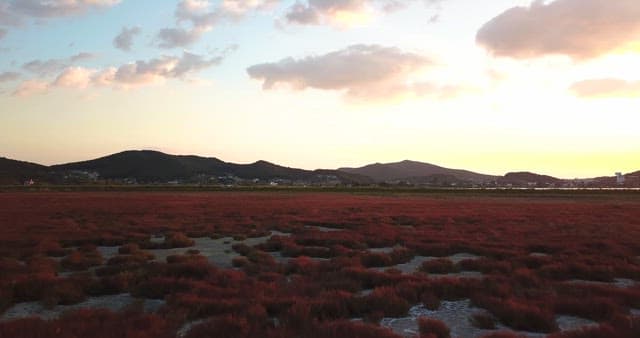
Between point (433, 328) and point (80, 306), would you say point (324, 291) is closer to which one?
point (433, 328)

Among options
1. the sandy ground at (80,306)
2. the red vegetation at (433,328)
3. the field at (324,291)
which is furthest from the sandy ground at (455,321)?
the sandy ground at (80,306)

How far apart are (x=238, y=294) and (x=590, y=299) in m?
7.91

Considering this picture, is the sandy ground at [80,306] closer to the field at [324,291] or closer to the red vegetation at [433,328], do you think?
the field at [324,291]

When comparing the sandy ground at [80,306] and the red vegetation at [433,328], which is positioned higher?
the red vegetation at [433,328]

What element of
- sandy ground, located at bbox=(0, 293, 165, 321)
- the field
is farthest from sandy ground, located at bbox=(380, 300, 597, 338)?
sandy ground, located at bbox=(0, 293, 165, 321)

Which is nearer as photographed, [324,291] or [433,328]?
[433,328]

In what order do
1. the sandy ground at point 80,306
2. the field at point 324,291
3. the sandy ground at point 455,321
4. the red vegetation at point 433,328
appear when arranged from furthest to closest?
1. the sandy ground at point 80,306
2. the sandy ground at point 455,321
3. the field at point 324,291
4. the red vegetation at point 433,328

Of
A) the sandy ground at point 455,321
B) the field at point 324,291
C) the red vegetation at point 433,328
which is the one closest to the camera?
the red vegetation at point 433,328

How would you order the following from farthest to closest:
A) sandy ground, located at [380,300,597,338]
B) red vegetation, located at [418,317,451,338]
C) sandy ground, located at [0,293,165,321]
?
1. sandy ground, located at [0,293,165,321]
2. sandy ground, located at [380,300,597,338]
3. red vegetation, located at [418,317,451,338]

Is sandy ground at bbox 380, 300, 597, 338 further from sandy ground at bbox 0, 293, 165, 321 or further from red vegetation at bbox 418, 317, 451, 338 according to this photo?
sandy ground at bbox 0, 293, 165, 321

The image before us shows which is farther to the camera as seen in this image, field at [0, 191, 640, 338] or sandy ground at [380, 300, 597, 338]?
sandy ground at [380, 300, 597, 338]

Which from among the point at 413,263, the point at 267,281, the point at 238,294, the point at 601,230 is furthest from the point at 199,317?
the point at 601,230

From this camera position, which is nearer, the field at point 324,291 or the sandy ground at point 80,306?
the field at point 324,291

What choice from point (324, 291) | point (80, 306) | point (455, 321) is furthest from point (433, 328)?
point (80, 306)
